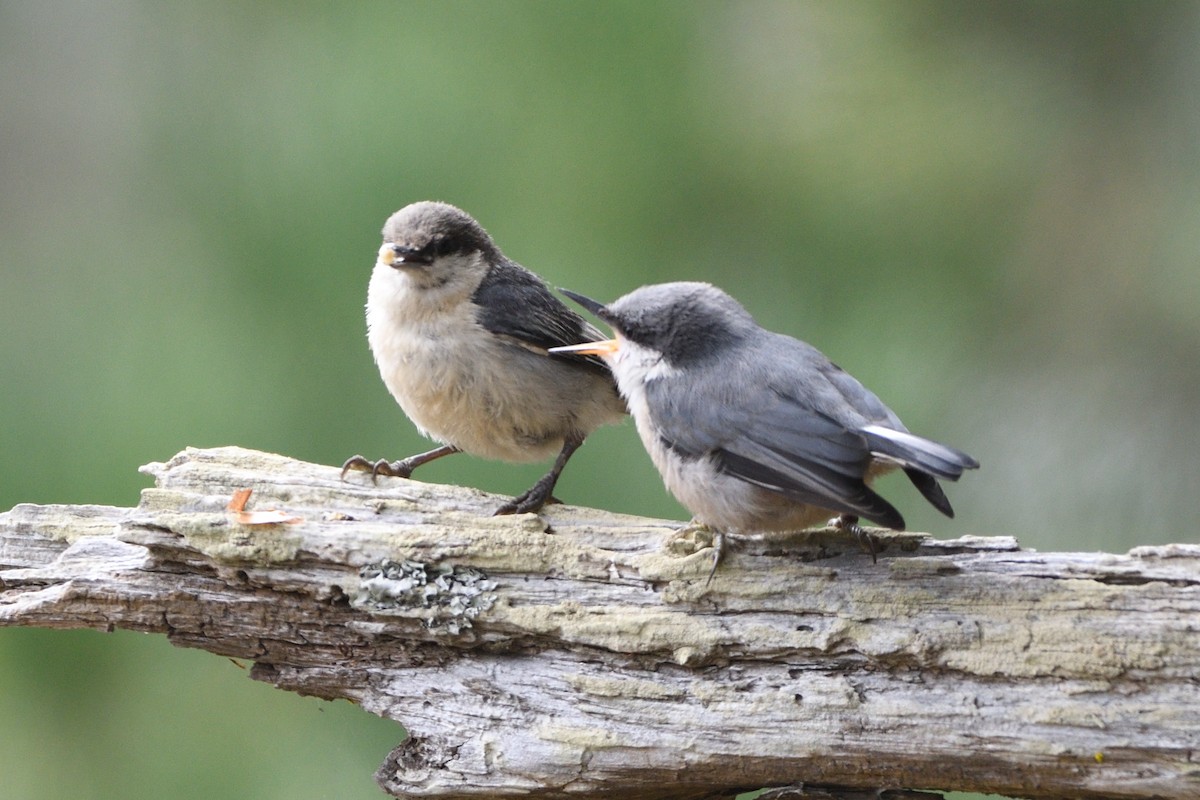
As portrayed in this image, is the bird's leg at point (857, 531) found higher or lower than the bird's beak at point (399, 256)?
lower

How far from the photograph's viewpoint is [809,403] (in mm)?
1891

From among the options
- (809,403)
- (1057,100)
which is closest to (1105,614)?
(809,403)

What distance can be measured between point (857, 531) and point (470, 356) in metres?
0.94

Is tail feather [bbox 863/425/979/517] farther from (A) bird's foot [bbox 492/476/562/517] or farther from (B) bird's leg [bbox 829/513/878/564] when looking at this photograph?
(A) bird's foot [bbox 492/476/562/517]

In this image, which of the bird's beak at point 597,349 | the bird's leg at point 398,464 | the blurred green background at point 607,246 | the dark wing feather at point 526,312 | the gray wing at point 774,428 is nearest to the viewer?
the gray wing at point 774,428

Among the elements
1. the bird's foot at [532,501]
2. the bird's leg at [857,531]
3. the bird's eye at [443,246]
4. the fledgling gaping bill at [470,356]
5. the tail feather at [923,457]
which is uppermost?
the bird's eye at [443,246]

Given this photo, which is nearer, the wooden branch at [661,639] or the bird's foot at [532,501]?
the wooden branch at [661,639]

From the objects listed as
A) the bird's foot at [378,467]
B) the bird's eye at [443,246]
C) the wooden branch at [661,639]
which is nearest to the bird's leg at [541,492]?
the wooden branch at [661,639]

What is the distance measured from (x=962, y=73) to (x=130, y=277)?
230cm

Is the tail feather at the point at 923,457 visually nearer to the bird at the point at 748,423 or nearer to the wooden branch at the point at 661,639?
the bird at the point at 748,423

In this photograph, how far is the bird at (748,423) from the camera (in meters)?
1.73

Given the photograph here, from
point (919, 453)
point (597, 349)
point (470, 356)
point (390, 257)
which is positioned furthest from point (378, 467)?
point (919, 453)

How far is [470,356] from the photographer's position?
2383 millimetres

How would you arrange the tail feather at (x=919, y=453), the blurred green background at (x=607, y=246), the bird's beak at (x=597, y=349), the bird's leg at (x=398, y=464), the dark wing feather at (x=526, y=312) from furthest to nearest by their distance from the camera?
the blurred green background at (x=607, y=246), the dark wing feather at (x=526, y=312), the bird's leg at (x=398, y=464), the bird's beak at (x=597, y=349), the tail feather at (x=919, y=453)
